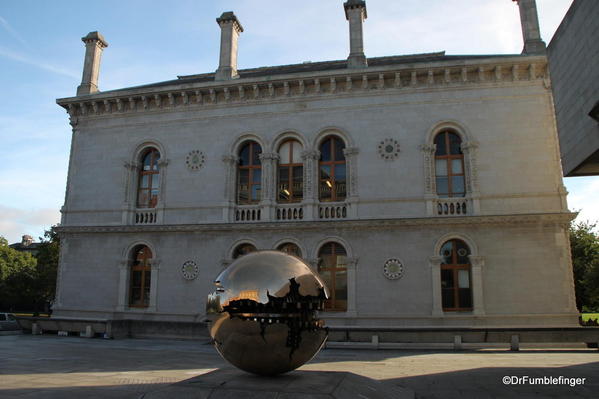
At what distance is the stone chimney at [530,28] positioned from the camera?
18516 millimetres

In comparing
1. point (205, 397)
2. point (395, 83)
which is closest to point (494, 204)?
point (395, 83)

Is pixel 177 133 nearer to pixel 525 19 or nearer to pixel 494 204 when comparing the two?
pixel 494 204

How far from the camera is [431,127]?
18797 millimetres

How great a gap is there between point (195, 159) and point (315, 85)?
6397mm

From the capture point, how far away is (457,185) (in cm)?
1859

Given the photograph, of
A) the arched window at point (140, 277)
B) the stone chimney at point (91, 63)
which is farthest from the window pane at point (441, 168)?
the stone chimney at point (91, 63)

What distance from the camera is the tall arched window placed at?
19469mm

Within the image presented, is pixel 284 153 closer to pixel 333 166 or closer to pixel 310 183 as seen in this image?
pixel 310 183

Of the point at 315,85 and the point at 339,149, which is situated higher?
the point at 315,85

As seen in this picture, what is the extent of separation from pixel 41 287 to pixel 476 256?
4217 cm

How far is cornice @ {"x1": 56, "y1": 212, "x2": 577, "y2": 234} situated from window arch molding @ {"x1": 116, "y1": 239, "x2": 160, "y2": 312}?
69 centimetres

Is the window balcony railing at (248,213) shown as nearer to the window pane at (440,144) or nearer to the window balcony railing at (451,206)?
the window balcony railing at (451,206)

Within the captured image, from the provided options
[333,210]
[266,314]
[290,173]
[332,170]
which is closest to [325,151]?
[332,170]

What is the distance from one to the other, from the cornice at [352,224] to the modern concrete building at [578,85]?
5.21 meters
